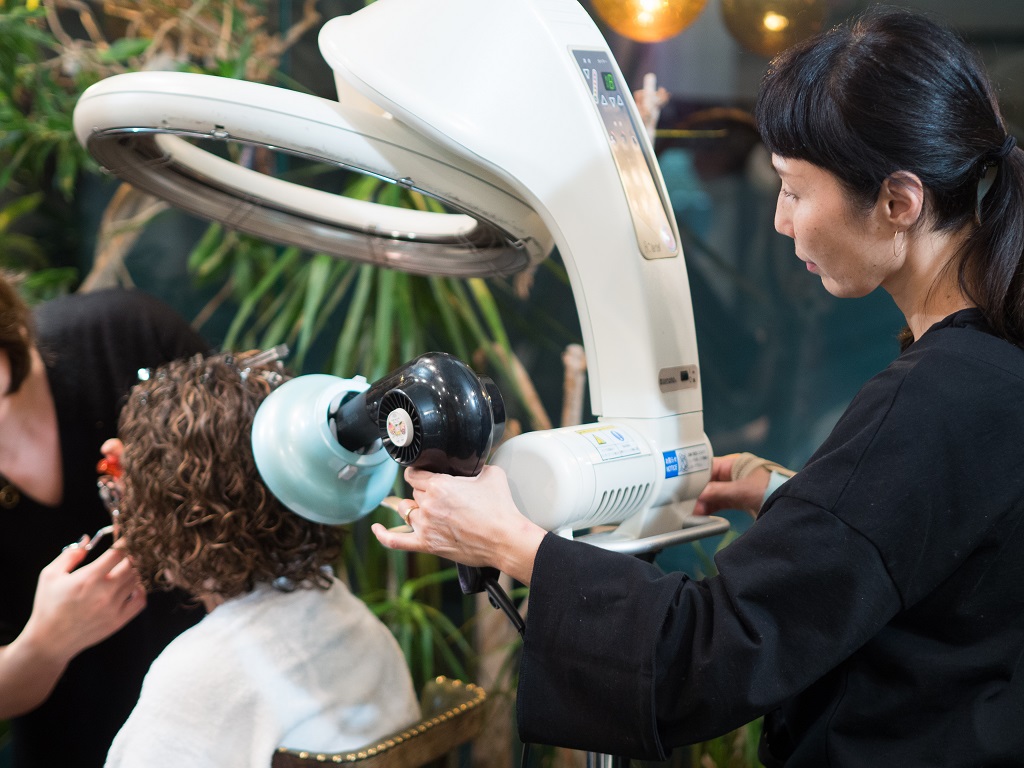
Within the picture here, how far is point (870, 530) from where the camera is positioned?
2.48 feet

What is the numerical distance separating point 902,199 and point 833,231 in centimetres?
6

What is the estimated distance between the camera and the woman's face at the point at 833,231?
83cm

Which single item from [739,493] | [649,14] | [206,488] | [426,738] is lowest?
[426,738]

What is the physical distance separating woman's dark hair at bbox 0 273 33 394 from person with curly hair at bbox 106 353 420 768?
288 mm

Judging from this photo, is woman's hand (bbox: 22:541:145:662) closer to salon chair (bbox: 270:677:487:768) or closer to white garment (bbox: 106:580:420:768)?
white garment (bbox: 106:580:420:768)

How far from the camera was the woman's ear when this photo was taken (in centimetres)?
→ 80

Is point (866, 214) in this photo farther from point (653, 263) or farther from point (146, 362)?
point (146, 362)

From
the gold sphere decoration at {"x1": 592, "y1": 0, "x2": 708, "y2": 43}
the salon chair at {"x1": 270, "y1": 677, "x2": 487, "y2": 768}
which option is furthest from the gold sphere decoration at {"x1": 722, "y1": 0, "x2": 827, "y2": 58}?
the salon chair at {"x1": 270, "y1": 677, "x2": 487, "y2": 768}

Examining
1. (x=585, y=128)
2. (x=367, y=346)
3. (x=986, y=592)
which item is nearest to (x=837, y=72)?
(x=585, y=128)

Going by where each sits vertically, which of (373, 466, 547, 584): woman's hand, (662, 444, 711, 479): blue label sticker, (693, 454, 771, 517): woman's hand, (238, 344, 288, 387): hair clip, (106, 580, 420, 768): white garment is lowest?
(106, 580, 420, 768): white garment

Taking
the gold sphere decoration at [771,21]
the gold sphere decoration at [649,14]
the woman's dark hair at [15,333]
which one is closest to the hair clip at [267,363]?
the woman's dark hair at [15,333]

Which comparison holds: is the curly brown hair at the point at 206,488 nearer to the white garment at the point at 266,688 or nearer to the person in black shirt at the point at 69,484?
the white garment at the point at 266,688

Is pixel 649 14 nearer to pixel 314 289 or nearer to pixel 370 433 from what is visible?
pixel 314 289

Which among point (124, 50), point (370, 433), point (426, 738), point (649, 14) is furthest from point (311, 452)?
point (124, 50)
